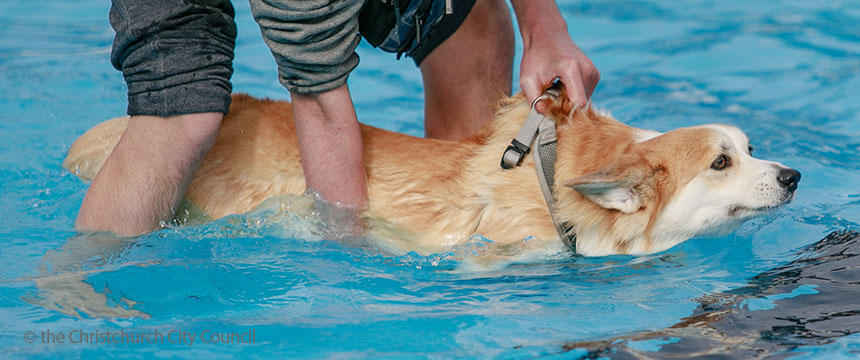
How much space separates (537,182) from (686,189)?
0.56 m

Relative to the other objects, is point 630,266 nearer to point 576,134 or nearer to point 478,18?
point 576,134

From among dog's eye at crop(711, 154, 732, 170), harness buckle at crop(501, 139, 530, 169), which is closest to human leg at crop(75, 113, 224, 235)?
harness buckle at crop(501, 139, 530, 169)

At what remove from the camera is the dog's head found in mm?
3150

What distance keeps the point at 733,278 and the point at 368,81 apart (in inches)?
143

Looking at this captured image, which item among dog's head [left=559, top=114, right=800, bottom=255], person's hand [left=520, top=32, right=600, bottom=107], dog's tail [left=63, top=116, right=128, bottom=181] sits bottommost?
dog's tail [left=63, top=116, right=128, bottom=181]

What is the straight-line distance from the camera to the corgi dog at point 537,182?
3.16 meters

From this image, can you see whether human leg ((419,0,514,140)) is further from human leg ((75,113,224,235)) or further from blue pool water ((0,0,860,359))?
human leg ((75,113,224,235))

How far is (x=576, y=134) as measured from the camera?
3.30 m

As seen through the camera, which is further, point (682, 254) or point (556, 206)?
point (682, 254)

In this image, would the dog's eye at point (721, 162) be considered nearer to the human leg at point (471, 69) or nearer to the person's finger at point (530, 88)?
the person's finger at point (530, 88)

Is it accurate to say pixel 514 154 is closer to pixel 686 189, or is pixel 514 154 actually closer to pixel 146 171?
pixel 686 189

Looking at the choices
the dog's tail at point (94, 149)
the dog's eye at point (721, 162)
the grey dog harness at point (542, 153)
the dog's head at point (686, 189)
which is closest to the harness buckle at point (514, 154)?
the grey dog harness at point (542, 153)

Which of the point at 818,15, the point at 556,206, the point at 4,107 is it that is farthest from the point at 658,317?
the point at 818,15

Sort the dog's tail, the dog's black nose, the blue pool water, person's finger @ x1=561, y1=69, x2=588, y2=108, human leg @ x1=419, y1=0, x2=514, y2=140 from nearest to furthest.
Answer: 1. the blue pool water
2. the dog's black nose
3. person's finger @ x1=561, y1=69, x2=588, y2=108
4. the dog's tail
5. human leg @ x1=419, y1=0, x2=514, y2=140
